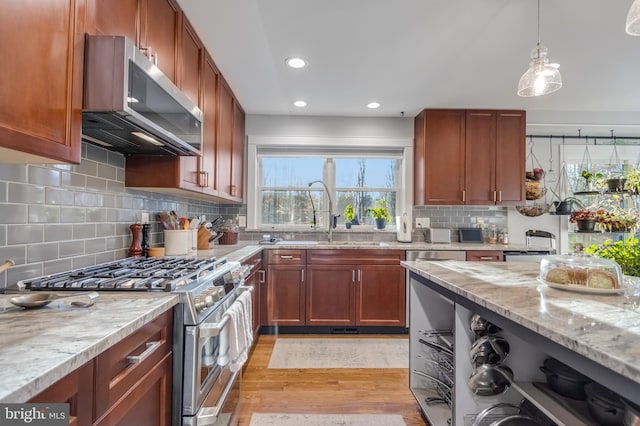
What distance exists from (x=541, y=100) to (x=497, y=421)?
3228 millimetres

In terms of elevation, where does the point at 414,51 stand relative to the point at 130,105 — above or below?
above

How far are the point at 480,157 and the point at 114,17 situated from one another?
3.42 metres

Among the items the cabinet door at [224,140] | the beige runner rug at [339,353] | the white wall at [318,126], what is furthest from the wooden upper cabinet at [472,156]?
the cabinet door at [224,140]

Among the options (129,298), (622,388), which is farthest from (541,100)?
(129,298)

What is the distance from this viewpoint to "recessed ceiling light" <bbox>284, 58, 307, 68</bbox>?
2449 mm

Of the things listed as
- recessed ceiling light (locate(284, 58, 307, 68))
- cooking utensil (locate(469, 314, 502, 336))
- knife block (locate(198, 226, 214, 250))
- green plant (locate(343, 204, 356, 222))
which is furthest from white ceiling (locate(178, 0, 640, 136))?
cooking utensil (locate(469, 314, 502, 336))

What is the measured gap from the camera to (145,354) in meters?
0.95

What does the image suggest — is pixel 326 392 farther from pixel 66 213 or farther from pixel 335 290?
pixel 66 213

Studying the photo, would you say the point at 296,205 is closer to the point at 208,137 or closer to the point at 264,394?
the point at 208,137

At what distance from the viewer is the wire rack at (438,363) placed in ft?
5.39

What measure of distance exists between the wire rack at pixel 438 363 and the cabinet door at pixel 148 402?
126cm

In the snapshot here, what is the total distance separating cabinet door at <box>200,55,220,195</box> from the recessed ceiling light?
0.59 m
